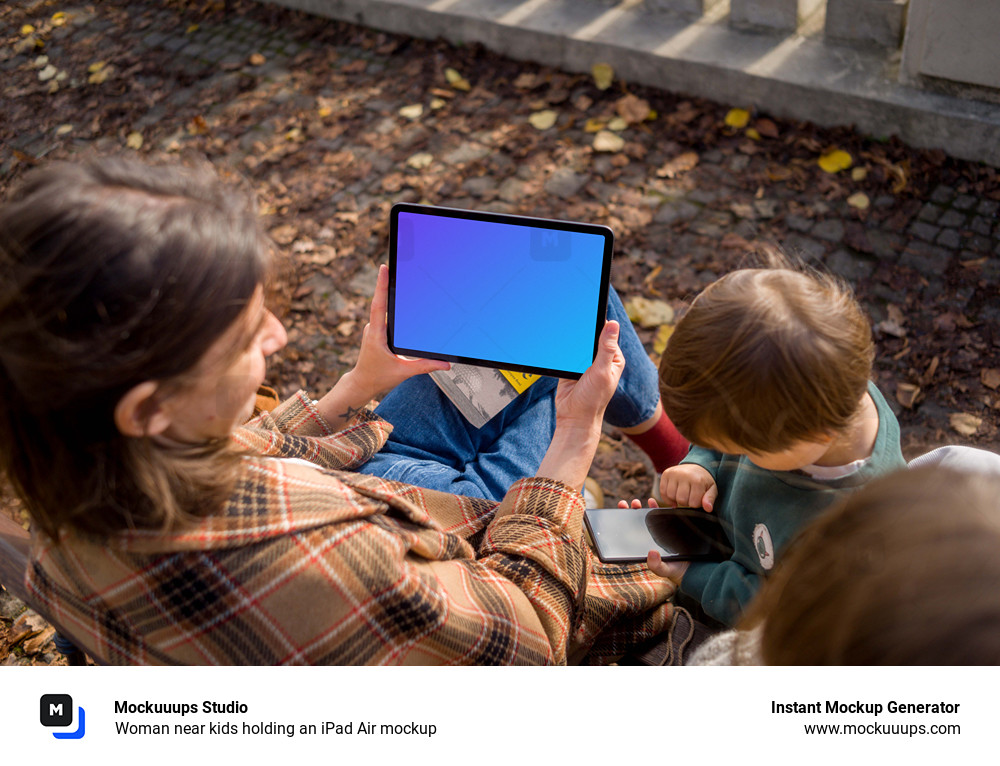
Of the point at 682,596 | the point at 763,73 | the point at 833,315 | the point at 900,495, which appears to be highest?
the point at 900,495

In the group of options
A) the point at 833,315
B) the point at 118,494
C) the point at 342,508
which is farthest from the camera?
the point at 833,315

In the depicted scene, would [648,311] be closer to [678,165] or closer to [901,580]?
[678,165]

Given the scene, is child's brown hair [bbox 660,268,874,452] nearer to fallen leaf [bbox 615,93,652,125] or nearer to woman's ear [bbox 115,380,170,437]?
woman's ear [bbox 115,380,170,437]

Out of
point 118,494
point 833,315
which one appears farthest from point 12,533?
point 833,315

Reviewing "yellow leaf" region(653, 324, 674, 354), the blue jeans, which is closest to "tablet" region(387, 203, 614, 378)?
the blue jeans

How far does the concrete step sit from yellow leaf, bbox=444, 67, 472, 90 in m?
0.27

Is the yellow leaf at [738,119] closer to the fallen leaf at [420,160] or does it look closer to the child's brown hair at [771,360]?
the fallen leaf at [420,160]

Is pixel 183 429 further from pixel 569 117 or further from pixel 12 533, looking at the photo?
pixel 569 117

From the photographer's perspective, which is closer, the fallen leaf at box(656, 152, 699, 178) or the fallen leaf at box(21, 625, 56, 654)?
the fallen leaf at box(21, 625, 56, 654)

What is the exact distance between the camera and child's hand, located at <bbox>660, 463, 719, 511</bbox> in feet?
6.37

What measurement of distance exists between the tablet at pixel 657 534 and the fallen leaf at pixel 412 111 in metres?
2.86

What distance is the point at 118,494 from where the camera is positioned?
113cm

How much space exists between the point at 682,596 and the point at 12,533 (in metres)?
1.49

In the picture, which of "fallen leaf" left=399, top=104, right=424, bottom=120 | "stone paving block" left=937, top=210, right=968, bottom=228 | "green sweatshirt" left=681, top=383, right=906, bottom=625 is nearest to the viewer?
"green sweatshirt" left=681, top=383, right=906, bottom=625
